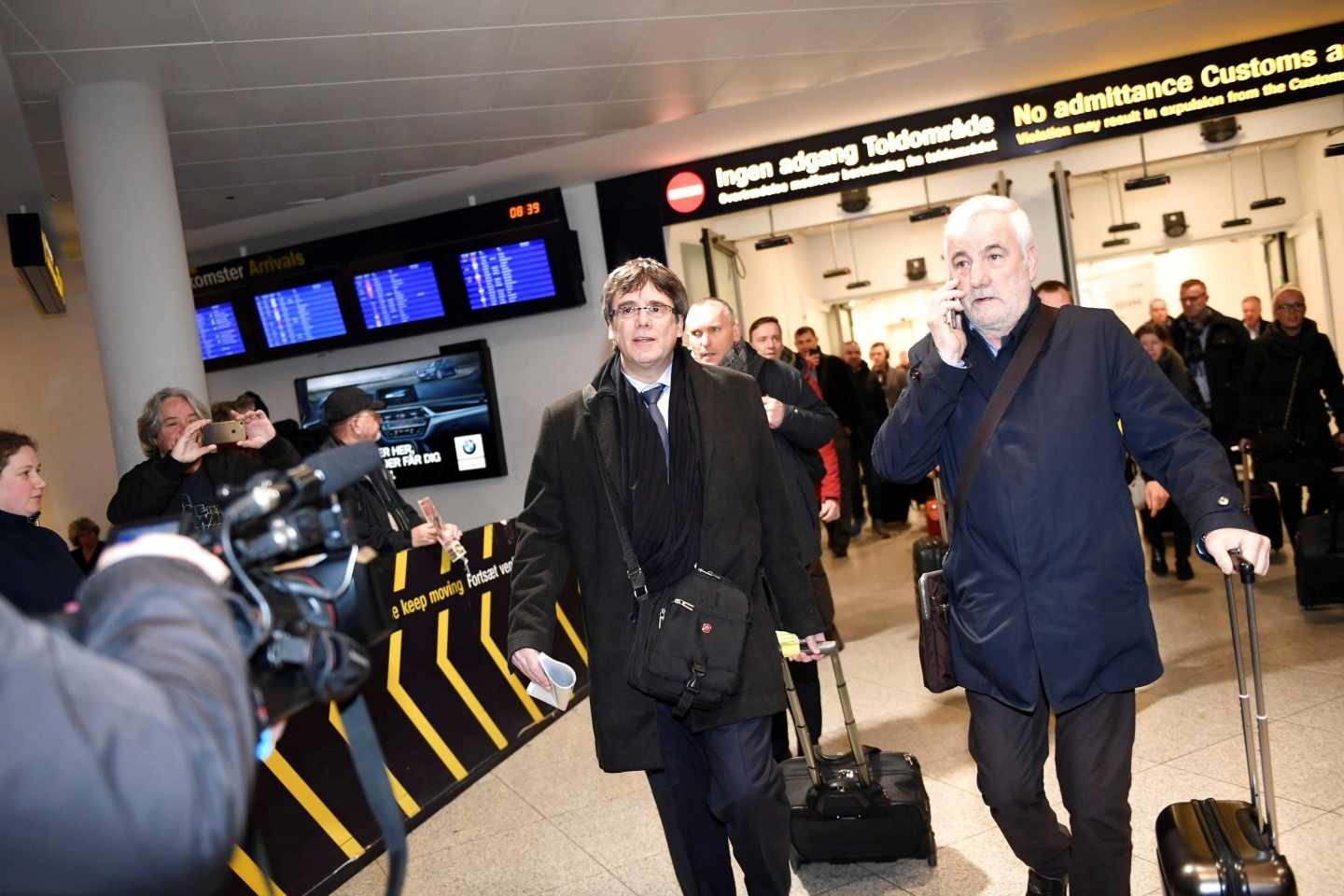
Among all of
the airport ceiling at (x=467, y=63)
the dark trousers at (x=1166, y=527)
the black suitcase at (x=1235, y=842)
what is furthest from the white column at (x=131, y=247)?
the dark trousers at (x=1166, y=527)

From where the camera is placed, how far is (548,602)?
3068mm

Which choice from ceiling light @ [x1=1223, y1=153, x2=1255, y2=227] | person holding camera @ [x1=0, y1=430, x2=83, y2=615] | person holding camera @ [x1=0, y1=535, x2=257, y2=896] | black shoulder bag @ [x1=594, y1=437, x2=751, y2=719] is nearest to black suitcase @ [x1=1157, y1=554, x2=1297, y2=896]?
black shoulder bag @ [x1=594, y1=437, x2=751, y2=719]

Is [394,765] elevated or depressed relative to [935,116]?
depressed

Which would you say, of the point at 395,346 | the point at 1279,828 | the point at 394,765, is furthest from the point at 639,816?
the point at 395,346

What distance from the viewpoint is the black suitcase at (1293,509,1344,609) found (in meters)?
6.15

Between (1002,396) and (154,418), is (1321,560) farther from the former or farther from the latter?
(154,418)

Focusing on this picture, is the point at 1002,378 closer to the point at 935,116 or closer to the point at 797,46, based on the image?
the point at 797,46

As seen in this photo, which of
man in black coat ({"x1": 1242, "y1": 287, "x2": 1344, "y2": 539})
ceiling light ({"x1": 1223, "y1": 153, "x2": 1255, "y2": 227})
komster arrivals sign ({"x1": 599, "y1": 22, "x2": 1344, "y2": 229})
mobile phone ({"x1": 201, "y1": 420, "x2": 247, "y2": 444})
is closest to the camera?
mobile phone ({"x1": 201, "y1": 420, "x2": 247, "y2": 444})

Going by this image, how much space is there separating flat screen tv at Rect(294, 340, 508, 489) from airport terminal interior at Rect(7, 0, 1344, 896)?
0.11 ft

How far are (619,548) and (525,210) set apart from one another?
7.09m

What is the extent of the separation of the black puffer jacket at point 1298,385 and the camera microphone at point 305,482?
7.29m

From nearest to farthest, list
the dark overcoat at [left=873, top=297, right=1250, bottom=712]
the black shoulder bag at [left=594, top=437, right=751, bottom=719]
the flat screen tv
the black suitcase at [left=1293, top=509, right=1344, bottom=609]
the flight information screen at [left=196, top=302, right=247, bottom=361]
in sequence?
the dark overcoat at [left=873, top=297, right=1250, bottom=712], the black shoulder bag at [left=594, top=437, right=751, bottom=719], the black suitcase at [left=1293, top=509, right=1344, bottom=609], the flat screen tv, the flight information screen at [left=196, top=302, right=247, bottom=361]

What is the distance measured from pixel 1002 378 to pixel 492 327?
8.00m

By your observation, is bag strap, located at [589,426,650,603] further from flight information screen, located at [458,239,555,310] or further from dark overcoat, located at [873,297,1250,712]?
flight information screen, located at [458,239,555,310]
